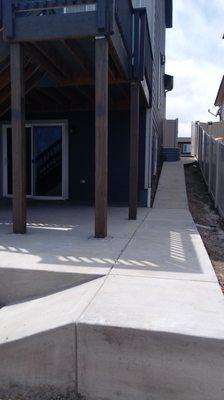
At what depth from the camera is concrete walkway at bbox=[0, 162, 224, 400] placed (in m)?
2.49

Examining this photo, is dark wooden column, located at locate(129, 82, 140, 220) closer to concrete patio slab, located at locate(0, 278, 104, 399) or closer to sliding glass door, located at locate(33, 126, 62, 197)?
sliding glass door, located at locate(33, 126, 62, 197)

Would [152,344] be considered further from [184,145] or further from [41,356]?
[184,145]

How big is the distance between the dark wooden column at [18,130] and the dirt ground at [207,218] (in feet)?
9.03

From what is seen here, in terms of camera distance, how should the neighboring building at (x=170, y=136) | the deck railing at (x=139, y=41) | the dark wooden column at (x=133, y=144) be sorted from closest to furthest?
the deck railing at (x=139, y=41) → the dark wooden column at (x=133, y=144) → the neighboring building at (x=170, y=136)

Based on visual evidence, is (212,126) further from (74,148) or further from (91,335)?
(91,335)

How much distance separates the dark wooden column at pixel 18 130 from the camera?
5363 millimetres

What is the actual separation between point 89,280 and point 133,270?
48 centimetres

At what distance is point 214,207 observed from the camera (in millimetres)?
9750

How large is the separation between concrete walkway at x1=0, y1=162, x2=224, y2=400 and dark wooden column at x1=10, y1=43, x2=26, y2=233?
138 cm

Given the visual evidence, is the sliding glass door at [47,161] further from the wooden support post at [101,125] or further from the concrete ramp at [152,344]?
the concrete ramp at [152,344]

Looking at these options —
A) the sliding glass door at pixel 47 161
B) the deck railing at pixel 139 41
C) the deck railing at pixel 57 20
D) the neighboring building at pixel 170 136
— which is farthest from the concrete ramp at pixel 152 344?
the neighboring building at pixel 170 136

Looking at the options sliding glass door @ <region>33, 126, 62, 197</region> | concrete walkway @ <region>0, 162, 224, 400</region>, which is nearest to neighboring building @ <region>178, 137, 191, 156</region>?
sliding glass door @ <region>33, 126, 62, 197</region>

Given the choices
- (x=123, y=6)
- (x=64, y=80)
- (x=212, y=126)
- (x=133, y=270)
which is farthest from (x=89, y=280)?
(x=212, y=126)

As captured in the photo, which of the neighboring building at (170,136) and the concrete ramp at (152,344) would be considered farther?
the neighboring building at (170,136)
